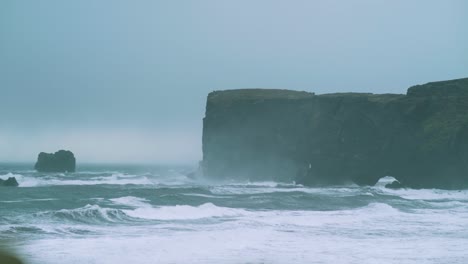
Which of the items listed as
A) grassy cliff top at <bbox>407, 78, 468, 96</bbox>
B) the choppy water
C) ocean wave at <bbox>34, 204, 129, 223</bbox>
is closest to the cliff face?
grassy cliff top at <bbox>407, 78, 468, 96</bbox>

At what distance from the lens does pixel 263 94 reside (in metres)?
58.5

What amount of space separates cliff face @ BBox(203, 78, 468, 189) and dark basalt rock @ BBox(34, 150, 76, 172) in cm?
2546

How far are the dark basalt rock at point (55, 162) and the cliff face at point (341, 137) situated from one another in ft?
83.5

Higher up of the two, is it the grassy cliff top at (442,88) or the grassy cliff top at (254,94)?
the grassy cliff top at (254,94)

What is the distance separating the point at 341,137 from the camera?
161 feet

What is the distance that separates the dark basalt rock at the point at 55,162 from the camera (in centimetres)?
7569

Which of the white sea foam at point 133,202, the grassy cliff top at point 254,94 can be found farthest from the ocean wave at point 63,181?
the white sea foam at point 133,202

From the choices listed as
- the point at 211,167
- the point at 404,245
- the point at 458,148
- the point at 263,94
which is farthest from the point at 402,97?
the point at 404,245

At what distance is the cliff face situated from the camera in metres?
44.7

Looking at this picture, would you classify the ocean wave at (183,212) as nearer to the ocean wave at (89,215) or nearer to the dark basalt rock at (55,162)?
the ocean wave at (89,215)

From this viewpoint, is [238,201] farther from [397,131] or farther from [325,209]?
[397,131]

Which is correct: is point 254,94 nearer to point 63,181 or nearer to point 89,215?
point 63,181

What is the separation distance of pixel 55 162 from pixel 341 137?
4160 centimetres

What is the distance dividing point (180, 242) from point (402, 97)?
3476cm
